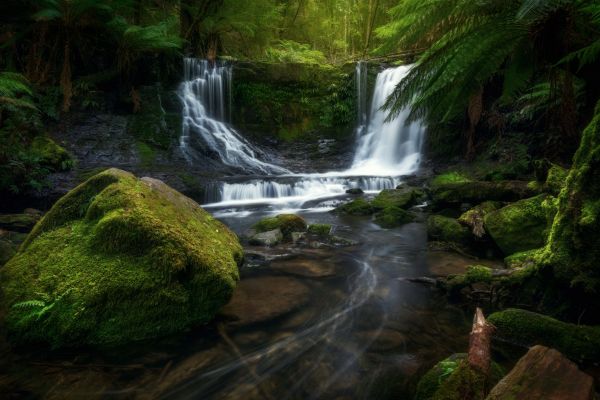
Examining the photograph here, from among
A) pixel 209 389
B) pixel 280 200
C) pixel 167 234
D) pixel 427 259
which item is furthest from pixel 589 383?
pixel 280 200

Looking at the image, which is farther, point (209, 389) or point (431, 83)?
point (431, 83)

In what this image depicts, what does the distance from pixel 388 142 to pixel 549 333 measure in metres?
12.1

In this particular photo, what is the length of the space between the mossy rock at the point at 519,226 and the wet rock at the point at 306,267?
6.40ft

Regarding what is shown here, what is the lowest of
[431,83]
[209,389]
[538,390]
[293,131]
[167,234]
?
[209,389]

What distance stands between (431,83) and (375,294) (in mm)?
2048

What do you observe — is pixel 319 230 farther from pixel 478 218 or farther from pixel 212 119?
pixel 212 119

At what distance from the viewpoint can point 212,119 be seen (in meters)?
13.3

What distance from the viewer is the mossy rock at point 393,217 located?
22.5ft

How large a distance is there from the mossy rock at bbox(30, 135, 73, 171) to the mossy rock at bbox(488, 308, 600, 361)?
9237 mm

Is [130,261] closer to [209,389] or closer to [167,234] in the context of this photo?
[167,234]

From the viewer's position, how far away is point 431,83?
8.66 ft

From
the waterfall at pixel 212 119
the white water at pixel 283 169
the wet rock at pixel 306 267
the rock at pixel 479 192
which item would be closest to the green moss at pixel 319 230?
the wet rock at pixel 306 267

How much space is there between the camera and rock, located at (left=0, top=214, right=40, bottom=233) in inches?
233

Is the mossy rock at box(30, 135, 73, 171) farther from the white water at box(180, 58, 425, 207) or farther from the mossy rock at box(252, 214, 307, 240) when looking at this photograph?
the mossy rock at box(252, 214, 307, 240)
